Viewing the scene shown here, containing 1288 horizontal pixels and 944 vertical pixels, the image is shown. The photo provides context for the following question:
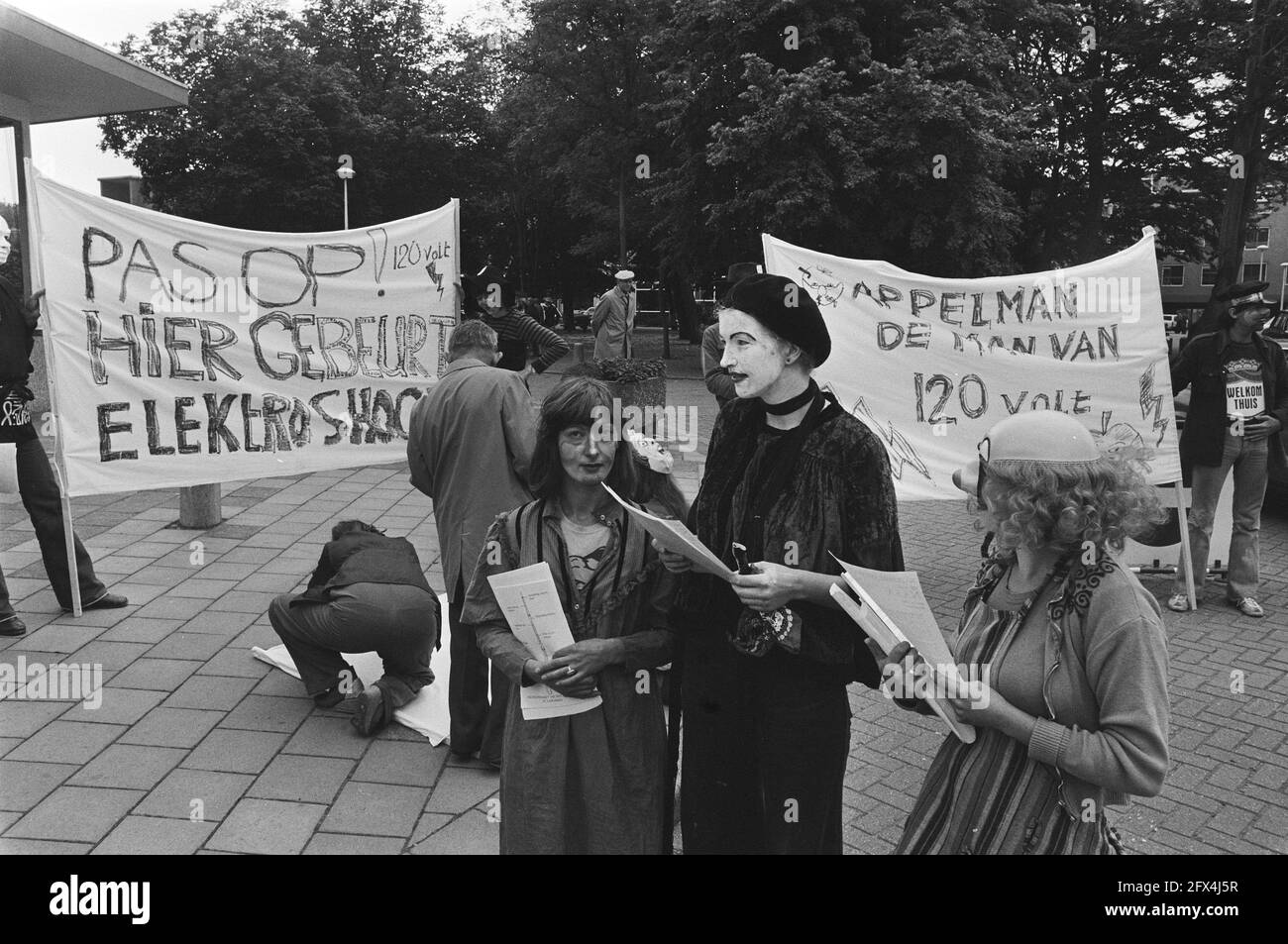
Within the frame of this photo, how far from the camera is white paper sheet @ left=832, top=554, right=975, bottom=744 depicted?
2041 mm

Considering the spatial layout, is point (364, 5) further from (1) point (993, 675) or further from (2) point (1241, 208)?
(1) point (993, 675)

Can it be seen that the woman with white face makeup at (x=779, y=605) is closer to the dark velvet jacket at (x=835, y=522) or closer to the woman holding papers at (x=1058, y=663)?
the dark velvet jacket at (x=835, y=522)

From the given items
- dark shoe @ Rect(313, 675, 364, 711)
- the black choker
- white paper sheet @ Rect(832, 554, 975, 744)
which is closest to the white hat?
white paper sheet @ Rect(832, 554, 975, 744)

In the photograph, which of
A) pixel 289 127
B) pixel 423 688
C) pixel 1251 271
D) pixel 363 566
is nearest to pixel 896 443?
pixel 423 688

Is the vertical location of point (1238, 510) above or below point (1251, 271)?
below

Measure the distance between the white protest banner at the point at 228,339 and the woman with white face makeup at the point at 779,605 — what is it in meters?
3.59

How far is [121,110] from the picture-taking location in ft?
38.2

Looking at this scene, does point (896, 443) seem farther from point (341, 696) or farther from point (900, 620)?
point (900, 620)

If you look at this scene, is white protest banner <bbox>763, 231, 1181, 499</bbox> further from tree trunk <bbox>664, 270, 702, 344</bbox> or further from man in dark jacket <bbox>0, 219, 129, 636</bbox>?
tree trunk <bbox>664, 270, 702, 344</bbox>

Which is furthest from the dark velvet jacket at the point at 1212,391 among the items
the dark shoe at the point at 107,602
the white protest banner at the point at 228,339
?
the dark shoe at the point at 107,602

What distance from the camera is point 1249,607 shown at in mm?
6234

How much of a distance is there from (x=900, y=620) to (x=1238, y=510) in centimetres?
534
